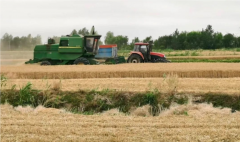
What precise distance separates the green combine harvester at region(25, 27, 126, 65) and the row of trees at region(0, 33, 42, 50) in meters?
12.4

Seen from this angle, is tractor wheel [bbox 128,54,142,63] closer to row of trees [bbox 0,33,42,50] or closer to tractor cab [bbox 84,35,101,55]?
tractor cab [bbox 84,35,101,55]

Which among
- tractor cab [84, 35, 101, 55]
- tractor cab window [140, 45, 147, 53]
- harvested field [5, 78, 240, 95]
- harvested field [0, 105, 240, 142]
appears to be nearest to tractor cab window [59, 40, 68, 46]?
tractor cab [84, 35, 101, 55]

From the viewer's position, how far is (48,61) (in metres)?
27.9

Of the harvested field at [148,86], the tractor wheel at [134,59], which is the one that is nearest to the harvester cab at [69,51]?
the tractor wheel at [134,59]

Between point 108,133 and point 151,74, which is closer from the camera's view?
point 108,133

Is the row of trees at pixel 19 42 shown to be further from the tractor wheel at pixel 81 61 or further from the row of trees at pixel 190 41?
the row of trees at pixel 190 41

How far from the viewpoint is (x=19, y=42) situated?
170ft

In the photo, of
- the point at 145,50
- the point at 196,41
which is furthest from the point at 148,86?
the point at 196,41

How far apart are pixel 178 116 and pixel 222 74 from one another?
11.4 metres

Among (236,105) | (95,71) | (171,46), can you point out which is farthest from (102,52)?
(171,46)

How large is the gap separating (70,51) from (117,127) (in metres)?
19.0

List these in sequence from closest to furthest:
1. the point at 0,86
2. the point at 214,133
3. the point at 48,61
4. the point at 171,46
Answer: the point at 214,133, the point at 0,86, the point at 48,61, the point at 171,46

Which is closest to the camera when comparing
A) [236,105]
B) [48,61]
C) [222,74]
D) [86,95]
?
[236,105]

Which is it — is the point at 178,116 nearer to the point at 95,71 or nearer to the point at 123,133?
the point at 123,133
